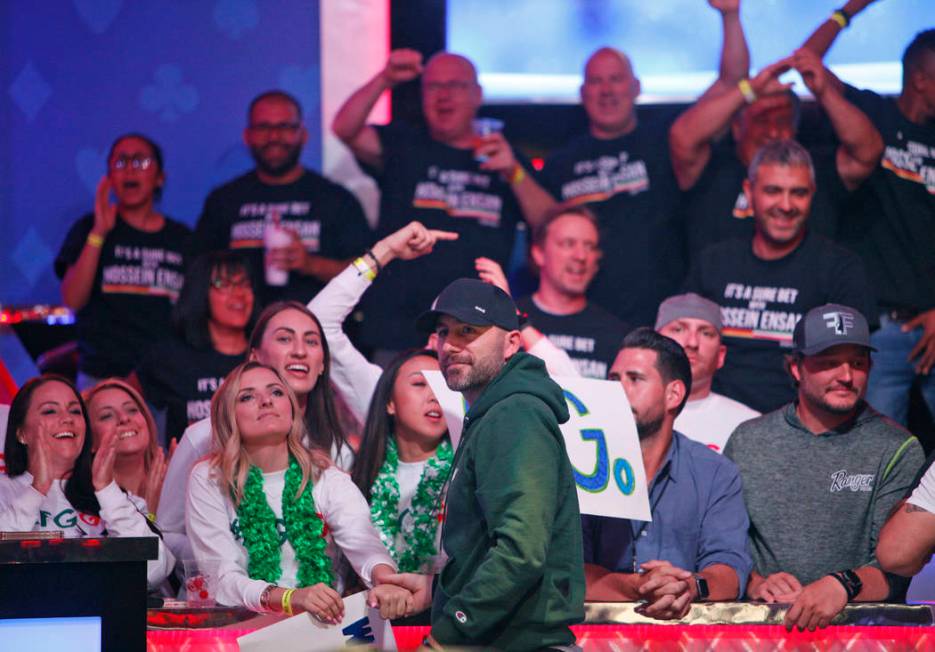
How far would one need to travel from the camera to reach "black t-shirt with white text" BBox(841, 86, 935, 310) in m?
6.03

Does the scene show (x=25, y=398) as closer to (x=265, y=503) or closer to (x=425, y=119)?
(x=265, y=503)

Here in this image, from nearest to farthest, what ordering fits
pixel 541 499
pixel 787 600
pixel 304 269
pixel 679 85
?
pixel 541 499
pixel 787 600
pixel 304 269
pixel 679 85

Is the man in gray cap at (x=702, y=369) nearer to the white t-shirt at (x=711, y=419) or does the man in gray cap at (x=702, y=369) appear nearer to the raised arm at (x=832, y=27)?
the white t-shirt at (x=711, y=419)

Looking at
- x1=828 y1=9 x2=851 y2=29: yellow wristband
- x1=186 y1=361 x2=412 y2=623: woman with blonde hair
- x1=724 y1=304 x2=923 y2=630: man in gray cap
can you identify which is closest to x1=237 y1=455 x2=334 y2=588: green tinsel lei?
x1=186 y1=361 x2=412 y2=623: woman with blonde hair

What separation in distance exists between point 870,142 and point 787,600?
2.76 metres

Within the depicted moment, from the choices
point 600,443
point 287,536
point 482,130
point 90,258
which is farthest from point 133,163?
point 600,443

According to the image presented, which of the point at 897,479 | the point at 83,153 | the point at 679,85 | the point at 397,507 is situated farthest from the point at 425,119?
the point at 897,479

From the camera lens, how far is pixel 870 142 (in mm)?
5926

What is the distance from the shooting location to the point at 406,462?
4.62 metres

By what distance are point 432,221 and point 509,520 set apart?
361 centimetres

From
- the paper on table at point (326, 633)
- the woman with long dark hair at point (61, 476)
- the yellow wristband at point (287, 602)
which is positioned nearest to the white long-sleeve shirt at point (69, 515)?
the woman with long dark hair at point (61, 476)

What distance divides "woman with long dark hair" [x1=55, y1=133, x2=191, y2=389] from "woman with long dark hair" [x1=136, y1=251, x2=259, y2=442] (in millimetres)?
811

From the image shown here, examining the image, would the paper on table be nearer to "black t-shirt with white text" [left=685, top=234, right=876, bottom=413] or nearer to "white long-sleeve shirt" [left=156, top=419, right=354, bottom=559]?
"white long-sleeve shirt" [left=156, top=419, right=354, bottom=559]

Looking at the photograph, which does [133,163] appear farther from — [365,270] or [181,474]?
[181,474]
